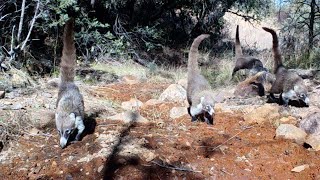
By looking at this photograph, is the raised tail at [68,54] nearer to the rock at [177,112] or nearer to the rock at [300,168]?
the rock at [177,112]

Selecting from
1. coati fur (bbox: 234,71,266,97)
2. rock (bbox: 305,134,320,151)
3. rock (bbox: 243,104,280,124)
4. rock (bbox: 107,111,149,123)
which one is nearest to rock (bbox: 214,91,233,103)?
coati fur (bbox: 234,71,266,97)

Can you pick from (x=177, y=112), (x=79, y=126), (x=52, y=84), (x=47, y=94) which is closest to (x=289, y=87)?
(x=177, y=112)

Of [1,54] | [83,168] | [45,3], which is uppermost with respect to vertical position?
[45,3]

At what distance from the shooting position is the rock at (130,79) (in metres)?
8.06

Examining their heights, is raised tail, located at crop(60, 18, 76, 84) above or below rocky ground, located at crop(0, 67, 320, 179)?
above

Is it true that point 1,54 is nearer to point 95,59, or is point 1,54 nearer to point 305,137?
point 95,59

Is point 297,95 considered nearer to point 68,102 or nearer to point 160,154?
point 160,154

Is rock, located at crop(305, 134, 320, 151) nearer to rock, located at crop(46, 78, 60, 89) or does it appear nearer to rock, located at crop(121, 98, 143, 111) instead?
rock, located at crop(121, 98, 143, 111)

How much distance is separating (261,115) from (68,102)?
2.39 metres

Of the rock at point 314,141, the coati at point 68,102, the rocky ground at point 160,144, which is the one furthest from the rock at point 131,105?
the rock at point 314,141

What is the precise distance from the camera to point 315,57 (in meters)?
9.32

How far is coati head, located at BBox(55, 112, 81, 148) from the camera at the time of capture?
13.5 feet

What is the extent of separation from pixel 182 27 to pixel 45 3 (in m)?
7.26

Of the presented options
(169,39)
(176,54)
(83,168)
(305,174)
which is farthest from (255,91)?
(169,39)
